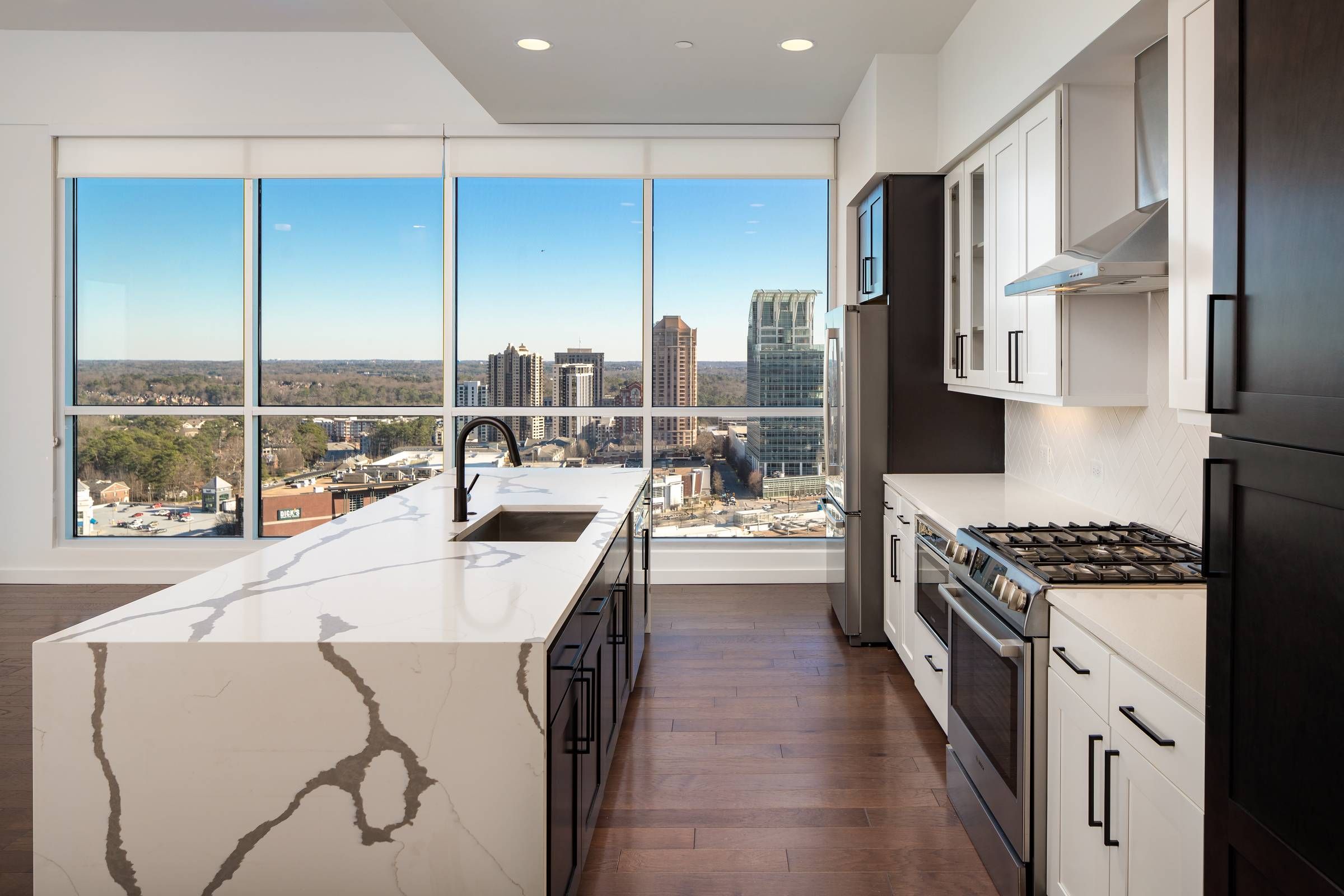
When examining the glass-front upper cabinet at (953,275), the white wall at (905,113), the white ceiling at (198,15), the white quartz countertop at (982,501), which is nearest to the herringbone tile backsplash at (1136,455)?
the white quartz countertop at (982,501)

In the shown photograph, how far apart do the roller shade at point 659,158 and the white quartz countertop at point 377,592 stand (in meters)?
3.17

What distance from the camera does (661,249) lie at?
5.59 meters

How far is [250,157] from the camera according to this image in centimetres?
544

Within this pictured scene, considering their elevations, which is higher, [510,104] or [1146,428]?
[510,104]

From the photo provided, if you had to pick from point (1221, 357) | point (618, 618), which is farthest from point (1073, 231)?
point (618, 618)

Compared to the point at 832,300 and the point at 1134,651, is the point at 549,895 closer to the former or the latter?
the point at 1134,651

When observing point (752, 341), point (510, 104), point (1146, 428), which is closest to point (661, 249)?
point (752, 341)

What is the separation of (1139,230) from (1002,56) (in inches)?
49.1

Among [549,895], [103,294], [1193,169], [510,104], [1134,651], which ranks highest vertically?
[510,104]

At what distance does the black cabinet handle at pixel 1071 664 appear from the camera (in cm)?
181

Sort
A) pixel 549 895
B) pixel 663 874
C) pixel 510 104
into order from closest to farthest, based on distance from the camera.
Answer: pixel 549 895, pixel 663 874, pixel 510 104

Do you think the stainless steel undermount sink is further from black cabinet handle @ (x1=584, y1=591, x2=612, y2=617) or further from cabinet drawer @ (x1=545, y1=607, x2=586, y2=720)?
cabinet drawer @ (x1=545, y1=607, x2=586, y2=720)

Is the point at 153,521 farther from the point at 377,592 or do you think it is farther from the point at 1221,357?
the point at 1221,357

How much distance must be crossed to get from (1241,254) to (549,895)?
167cm
